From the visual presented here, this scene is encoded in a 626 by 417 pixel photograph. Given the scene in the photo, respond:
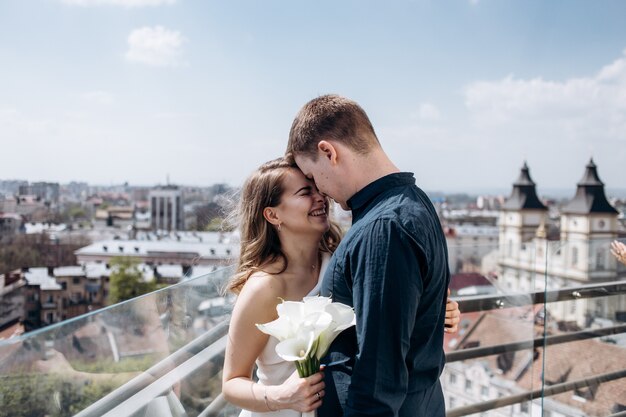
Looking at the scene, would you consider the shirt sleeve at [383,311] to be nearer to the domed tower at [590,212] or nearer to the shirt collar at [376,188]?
the shirt collar at [376,188]

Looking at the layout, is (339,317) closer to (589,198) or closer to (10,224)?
(10,224)

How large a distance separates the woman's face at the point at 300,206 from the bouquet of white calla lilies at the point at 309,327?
1.20 ft

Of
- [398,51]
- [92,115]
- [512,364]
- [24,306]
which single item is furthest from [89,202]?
[512,364]

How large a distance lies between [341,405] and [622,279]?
216 centimetres

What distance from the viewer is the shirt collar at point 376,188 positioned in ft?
3.43

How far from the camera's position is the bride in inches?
48.6

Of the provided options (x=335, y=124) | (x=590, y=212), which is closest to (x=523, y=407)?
(x=335, y=124)

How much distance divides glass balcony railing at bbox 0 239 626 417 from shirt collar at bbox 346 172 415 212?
69 centimetres

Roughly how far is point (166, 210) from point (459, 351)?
66786mm

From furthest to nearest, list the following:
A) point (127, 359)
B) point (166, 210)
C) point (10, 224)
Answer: point (166, 210) → point (10, 224) → point (127, 359)

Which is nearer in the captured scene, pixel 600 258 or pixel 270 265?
pixel 270 265

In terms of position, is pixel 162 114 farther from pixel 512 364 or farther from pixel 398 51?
pixel 512 364

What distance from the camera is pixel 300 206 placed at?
1.35 meters

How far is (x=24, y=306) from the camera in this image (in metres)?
47.6
